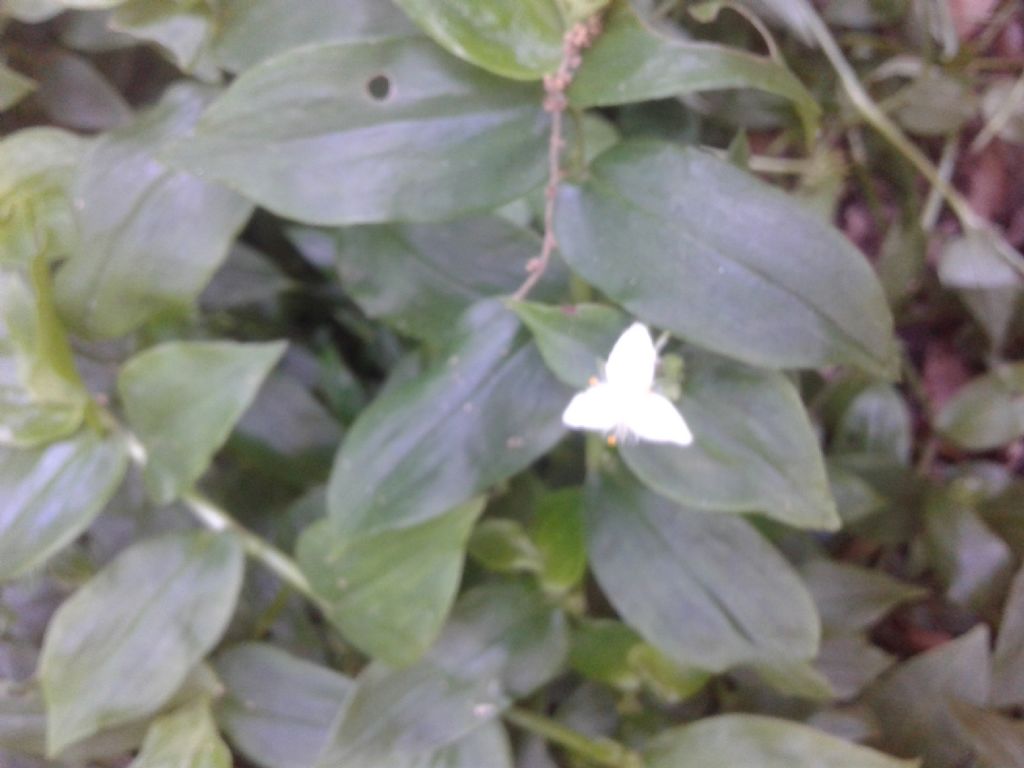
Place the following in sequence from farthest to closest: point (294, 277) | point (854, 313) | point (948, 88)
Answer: point (294, 277), point (948, 88), point (854, 313)

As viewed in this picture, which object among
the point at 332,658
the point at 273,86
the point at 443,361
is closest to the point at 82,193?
the point at 273,86

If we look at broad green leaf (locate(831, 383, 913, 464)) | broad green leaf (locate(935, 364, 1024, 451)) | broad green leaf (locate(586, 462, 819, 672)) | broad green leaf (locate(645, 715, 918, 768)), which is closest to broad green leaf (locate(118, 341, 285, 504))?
broad green leaf (locate(586, 462, 819, 672))

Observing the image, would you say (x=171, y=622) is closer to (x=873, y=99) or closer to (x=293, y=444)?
(x=293, y=444)

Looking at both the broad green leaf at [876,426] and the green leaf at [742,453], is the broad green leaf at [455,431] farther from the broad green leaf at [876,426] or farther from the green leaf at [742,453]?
the broad green leaf at [876,426]

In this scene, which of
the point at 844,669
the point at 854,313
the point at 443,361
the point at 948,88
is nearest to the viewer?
the point at 854,313

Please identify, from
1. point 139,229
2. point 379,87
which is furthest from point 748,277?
point 139,229

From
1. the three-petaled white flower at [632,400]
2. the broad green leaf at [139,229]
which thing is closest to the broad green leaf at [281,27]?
the broad green leaf at [139,229]

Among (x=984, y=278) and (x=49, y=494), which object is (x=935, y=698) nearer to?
(x=984, y=278)
